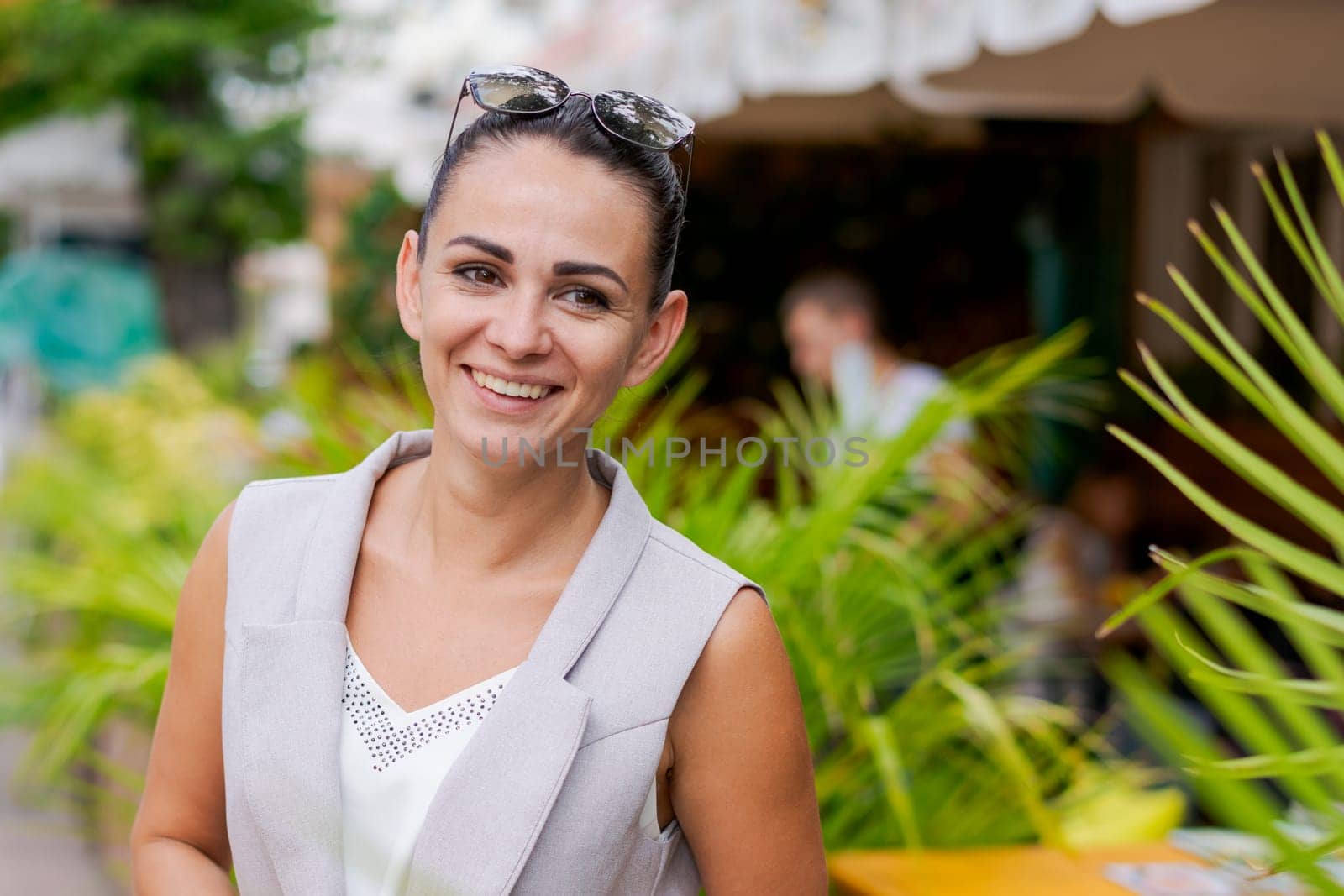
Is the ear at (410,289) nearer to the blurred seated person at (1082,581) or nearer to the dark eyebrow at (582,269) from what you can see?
the dark eyebrow at (582,269)

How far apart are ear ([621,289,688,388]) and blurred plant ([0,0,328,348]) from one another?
9.54 metres

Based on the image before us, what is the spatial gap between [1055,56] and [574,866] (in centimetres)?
429

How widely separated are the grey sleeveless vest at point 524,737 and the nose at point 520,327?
0.23 m

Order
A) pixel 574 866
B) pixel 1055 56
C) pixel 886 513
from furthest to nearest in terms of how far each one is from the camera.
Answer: pixel 1055 56 < pixel 886 513 < pixel 574 866

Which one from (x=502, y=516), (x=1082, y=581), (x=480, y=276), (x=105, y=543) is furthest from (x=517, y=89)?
(x=1082, y=581)

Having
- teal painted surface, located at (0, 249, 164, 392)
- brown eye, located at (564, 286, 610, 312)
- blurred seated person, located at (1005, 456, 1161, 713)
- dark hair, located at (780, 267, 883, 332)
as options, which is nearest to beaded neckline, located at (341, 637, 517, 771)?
brown eye, located at (564, 286, 610, 312)

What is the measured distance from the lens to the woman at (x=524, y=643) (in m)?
1.38

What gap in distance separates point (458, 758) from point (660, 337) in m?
0.49

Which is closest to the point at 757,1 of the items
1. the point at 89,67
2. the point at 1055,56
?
the point at 1055,56

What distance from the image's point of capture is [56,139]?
1052 centimetres

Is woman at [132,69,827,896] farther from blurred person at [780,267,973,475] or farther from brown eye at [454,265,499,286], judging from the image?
blurred person at [780,267,973,475]

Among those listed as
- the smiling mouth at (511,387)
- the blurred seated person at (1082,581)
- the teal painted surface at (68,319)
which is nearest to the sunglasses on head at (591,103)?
the smiling mouth at (511,387)

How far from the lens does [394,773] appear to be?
1408mm

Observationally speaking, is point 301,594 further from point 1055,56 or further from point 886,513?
point 1055,56
